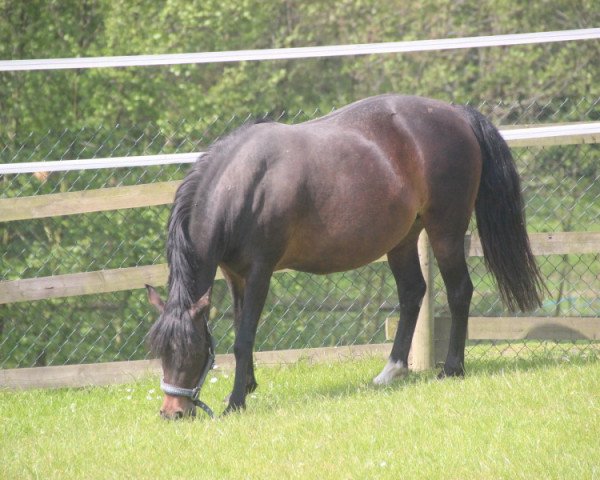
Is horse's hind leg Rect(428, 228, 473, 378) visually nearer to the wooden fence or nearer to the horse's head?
the wooden fence

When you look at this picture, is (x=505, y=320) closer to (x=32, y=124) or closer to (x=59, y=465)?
(x=59, y=465)

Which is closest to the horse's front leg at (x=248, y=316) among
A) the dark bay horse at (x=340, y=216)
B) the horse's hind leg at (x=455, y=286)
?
the dark bay horse at (x=340, y=216)

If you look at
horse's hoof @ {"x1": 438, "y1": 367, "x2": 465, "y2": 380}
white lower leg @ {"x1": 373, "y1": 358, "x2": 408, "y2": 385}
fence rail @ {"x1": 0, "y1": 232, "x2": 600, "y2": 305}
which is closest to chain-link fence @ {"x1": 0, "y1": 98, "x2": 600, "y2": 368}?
fence rail @ {"x1": 0, "y1": 232, "x2": 600, "y2": 305}

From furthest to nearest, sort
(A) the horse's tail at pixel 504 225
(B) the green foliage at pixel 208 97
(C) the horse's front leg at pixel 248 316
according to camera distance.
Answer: (B) the green foliage at pixel 208 97, (A) the horse's tail at pixel 504 225, (C) the horse's front leg at pixel 248 316

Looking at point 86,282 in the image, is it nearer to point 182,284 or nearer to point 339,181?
point 182,284

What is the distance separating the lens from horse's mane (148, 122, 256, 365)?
5.02 meters

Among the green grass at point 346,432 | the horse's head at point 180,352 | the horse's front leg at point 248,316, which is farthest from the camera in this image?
the horse's front leg at point 248,316

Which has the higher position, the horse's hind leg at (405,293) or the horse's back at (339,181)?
the horse's back at (339,181)

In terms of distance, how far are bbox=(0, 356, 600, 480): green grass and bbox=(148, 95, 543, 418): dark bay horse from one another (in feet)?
1.23

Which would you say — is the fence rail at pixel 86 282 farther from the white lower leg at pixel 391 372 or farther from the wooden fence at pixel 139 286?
the white lower leg at pixel 391 372

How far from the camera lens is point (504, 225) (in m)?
6.04

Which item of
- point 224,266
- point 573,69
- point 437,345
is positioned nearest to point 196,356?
point 224,266

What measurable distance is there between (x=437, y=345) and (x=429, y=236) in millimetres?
835

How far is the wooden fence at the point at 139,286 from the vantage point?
248 inches
